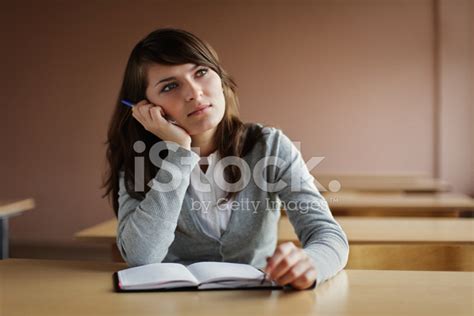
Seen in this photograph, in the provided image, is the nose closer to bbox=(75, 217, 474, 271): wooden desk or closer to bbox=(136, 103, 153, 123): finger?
bbox=(136, 103, 153, 123): finger

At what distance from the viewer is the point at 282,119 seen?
6391mm

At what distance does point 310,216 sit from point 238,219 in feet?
0.71

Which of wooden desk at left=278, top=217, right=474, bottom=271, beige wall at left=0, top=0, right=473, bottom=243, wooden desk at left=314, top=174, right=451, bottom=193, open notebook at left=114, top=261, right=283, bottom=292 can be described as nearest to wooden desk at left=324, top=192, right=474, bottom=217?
wooden desk at left=278, top=217, right=474, bottom=271

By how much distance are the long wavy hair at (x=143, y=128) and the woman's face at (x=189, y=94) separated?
0.07 ft

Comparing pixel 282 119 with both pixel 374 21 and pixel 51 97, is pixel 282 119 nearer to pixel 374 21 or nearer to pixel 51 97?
pixel 374 21

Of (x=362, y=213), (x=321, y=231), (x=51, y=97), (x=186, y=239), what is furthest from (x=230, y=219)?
(x=51, y=97)

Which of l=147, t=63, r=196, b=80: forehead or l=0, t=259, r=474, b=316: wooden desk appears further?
l=147, t=63, r=196, b=80: forehead

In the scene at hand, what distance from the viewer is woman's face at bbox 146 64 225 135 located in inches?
63.6

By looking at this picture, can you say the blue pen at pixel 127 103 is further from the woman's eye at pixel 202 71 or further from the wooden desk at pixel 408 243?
the wooden desk at pixel 408 243

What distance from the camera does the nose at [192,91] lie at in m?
1.61

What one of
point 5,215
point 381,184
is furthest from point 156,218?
point 381,184

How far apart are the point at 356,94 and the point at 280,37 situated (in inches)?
37.9

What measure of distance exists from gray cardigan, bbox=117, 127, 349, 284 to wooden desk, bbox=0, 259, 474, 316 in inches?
5.8

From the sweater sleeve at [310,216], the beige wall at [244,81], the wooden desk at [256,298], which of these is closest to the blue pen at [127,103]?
the sweater sleeve at [310,216]
